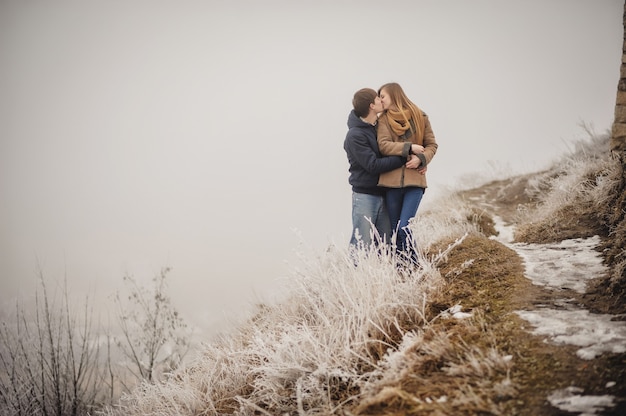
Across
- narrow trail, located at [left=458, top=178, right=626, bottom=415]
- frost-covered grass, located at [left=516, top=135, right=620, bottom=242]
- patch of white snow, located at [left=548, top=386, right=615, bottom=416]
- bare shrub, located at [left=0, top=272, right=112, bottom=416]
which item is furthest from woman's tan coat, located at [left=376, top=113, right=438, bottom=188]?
bare shrub, located at [left=0, top=272, right=112, bottom=416]

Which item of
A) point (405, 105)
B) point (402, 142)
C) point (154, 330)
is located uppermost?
point (405, 105)

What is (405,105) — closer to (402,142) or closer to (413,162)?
(402,142)

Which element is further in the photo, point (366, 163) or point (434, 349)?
point (366, 163)

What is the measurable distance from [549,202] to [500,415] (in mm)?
5428

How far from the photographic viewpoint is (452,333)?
2064 mm

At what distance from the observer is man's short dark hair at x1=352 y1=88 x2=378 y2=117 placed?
3.72m

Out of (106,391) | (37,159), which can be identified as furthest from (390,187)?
(37,159)

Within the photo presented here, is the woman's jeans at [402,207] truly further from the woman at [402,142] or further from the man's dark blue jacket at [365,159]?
the man's dark blue jacket at [365,159]

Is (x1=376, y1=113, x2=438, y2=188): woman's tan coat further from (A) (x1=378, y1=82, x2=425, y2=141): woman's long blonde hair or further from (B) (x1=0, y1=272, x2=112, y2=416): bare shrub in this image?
(B) (x1=0, y1=272, x2=112, y2=416): bare shrub

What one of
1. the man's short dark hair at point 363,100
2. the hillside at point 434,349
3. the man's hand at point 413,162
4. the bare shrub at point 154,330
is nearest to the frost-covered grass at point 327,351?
the hillside at point 434,349

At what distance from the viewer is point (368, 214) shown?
3.86 m

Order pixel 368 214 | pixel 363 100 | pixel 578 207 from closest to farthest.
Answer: pixel 363 100
pixel 368 214
pixel 578 207

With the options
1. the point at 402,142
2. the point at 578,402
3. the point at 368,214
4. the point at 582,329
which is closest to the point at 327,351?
the point at 578,402

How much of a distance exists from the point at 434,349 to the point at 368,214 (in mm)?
2051
